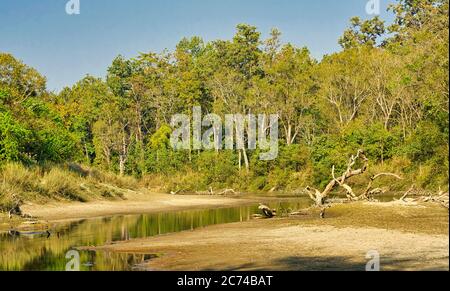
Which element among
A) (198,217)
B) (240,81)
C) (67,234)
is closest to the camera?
(67,234)

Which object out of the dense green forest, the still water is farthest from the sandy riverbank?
the dense green forest

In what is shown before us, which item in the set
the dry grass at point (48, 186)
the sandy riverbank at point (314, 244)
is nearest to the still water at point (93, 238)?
the sandy riverbank at point (314, 244)

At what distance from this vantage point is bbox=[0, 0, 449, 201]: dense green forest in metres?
44.7

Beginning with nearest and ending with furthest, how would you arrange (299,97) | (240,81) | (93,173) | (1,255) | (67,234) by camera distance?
(1,255), (67,234), (93,173), (299,97), (240,81)

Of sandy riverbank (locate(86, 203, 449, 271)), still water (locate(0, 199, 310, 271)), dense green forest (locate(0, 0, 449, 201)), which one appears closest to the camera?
sandy riverbank (locate(86, 203, 449, 271))

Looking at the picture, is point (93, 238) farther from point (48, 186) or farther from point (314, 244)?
point (48, 186)

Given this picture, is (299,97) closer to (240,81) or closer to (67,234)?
(240,81)

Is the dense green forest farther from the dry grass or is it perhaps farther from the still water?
the still water

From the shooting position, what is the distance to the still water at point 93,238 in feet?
64.5

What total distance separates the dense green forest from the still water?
6.91 m

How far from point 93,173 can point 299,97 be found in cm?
3242

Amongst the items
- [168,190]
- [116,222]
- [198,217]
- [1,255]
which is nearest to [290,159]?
[168,190]

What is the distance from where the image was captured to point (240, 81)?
89.8 metres

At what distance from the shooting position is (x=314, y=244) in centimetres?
2103
